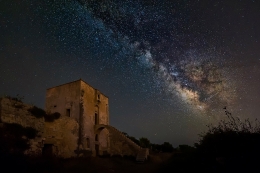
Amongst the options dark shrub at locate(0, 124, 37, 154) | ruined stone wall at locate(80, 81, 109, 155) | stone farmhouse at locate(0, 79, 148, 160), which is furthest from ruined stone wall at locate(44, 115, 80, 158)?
dark shrub at locate(0, 124, 37, 154)

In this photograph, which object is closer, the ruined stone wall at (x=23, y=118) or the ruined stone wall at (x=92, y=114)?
the ruined stone wall at (x=23, y=118)

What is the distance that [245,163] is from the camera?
636 centimetres

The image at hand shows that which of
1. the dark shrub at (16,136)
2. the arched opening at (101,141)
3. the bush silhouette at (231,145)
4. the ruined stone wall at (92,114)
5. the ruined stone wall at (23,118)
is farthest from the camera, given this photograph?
the arched opening at (101,141)

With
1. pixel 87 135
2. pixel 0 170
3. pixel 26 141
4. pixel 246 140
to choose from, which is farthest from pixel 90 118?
pixel 246 140

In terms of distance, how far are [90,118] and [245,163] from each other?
20.6 m

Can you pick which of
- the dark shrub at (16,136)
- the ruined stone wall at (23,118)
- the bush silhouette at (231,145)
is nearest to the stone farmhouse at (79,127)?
the ruined stone wall at (23,118)

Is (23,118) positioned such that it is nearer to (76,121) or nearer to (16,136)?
(16,136)

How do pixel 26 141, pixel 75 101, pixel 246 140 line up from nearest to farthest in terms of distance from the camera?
1. pixel 246 140
2. pixel 26 141
3. pixel 75 101

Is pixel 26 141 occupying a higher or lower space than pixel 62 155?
higher

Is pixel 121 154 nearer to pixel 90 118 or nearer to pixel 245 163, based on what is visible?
pixel 90 118

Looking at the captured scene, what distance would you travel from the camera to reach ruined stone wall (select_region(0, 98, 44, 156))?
1345cm

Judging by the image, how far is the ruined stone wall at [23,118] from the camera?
1345 cm

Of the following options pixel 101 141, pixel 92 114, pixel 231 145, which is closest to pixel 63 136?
pixel 92 114

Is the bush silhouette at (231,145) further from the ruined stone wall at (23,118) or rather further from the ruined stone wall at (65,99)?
the ruined stone wall at (65,99)
